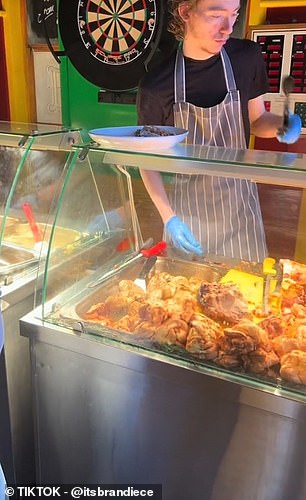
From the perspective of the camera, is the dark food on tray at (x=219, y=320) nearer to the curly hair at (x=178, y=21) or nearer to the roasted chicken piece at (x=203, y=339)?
the roasted chicken piece at (x=203, y=339)

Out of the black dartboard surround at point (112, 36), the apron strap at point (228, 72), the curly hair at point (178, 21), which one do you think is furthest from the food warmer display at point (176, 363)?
the black dartboard surround at point (112, 36)

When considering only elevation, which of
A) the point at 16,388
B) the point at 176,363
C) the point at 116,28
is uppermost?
the point at 116,28

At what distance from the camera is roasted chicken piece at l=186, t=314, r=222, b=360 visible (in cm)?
100

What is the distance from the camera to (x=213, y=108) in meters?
1.57

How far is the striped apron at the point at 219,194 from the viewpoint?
141cm

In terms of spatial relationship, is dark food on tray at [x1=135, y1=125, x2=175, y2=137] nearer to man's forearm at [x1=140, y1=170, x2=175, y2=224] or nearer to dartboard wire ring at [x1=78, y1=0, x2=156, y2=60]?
man's forearm at [x1=140, y1=170, x2=175, y2=224]

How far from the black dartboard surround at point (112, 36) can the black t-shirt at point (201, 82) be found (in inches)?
40.4

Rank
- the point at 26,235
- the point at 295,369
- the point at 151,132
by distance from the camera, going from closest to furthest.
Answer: the point at 295,369, the point at 151,132, the point at 26,235

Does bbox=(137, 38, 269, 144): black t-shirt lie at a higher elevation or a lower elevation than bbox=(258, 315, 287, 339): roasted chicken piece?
higher

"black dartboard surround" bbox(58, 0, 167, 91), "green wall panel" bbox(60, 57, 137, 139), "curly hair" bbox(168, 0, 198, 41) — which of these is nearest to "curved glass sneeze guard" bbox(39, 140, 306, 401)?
"curly hair" bbox(168, 0, 198, 41)

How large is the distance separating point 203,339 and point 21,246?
28.8 inches

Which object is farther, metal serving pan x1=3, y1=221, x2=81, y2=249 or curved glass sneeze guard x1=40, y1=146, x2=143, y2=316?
metal serving pan x1=3, y1=221, x2=81, y2=249

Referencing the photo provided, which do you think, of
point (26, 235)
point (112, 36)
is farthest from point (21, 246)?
point (112, 36)

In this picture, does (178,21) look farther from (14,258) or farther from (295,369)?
(295,369)
